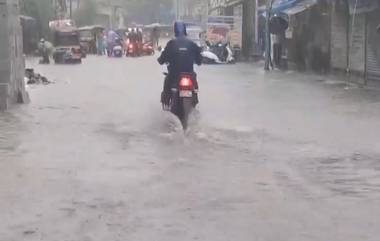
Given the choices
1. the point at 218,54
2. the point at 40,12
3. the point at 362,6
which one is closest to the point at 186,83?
the point at 362,6

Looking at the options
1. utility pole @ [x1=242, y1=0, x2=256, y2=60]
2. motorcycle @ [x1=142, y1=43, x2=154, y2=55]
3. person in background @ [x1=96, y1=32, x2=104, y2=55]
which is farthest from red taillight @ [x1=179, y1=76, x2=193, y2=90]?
person in background @ [x1=96, y1=32, x2=104, y2=55]

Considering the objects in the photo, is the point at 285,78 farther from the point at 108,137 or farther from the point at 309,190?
the point at 309,190

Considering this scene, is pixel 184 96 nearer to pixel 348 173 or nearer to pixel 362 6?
pixel 348 173

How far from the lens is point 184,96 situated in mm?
11688

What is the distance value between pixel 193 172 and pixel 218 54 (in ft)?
101

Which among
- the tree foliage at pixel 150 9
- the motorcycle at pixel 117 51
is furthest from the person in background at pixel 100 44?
the tree foliage at pixel 150 9

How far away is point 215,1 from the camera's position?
69.5m

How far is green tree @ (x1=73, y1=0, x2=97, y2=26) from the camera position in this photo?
3187 inches

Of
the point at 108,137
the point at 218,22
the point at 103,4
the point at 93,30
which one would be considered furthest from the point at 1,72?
the point at 103,4

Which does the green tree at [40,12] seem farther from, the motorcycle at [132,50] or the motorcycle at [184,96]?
the motorcycle at [184,96]

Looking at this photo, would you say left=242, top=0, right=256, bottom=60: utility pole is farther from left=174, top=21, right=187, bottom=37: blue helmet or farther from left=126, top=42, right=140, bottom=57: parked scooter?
left=174, top=21, right=187, bottom=37: blue helmet

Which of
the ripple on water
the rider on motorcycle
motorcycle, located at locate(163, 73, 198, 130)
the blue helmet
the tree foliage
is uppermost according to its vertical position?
the tree foliage

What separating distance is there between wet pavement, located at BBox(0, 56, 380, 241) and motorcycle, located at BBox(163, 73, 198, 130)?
263mm

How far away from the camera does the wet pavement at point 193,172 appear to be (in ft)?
20.6
